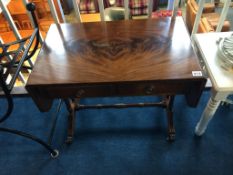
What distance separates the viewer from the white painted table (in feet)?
2.81

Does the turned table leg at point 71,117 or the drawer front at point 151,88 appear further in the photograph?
the turned table leg at point 71,117

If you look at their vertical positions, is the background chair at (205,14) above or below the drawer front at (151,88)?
below

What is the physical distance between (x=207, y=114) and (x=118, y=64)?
23.4 inches

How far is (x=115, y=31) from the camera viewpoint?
1080mm

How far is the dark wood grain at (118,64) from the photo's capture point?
32.9 inches

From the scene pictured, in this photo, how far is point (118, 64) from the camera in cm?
89

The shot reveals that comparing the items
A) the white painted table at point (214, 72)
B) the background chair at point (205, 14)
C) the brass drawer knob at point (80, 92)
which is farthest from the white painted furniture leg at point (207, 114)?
the background chair at point (205, 14)

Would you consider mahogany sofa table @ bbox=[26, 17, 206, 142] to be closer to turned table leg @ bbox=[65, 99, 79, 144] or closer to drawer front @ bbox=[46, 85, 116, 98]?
drawer front @ bbox=[46, 85, 116, 98]

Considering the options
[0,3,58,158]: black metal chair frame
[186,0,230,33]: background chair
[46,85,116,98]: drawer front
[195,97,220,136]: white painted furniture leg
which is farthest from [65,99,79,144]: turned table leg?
[186,0,230,33]: background chair

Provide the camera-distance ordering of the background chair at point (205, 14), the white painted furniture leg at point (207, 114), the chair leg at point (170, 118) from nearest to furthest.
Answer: the white painted furniture leg at point (207, 114) < the chair leg at point (170, 118) < the background chair at point (205, 14)

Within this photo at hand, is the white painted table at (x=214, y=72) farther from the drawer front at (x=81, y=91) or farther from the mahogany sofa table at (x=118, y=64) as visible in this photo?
the drawer front at (x=81, y=91)

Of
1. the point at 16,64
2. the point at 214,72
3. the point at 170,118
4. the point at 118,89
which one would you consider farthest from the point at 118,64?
the point at 170,118

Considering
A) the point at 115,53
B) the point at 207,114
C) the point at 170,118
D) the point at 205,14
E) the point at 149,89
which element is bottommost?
the point at 205,14

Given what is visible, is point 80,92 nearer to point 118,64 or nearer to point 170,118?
point 118,64
